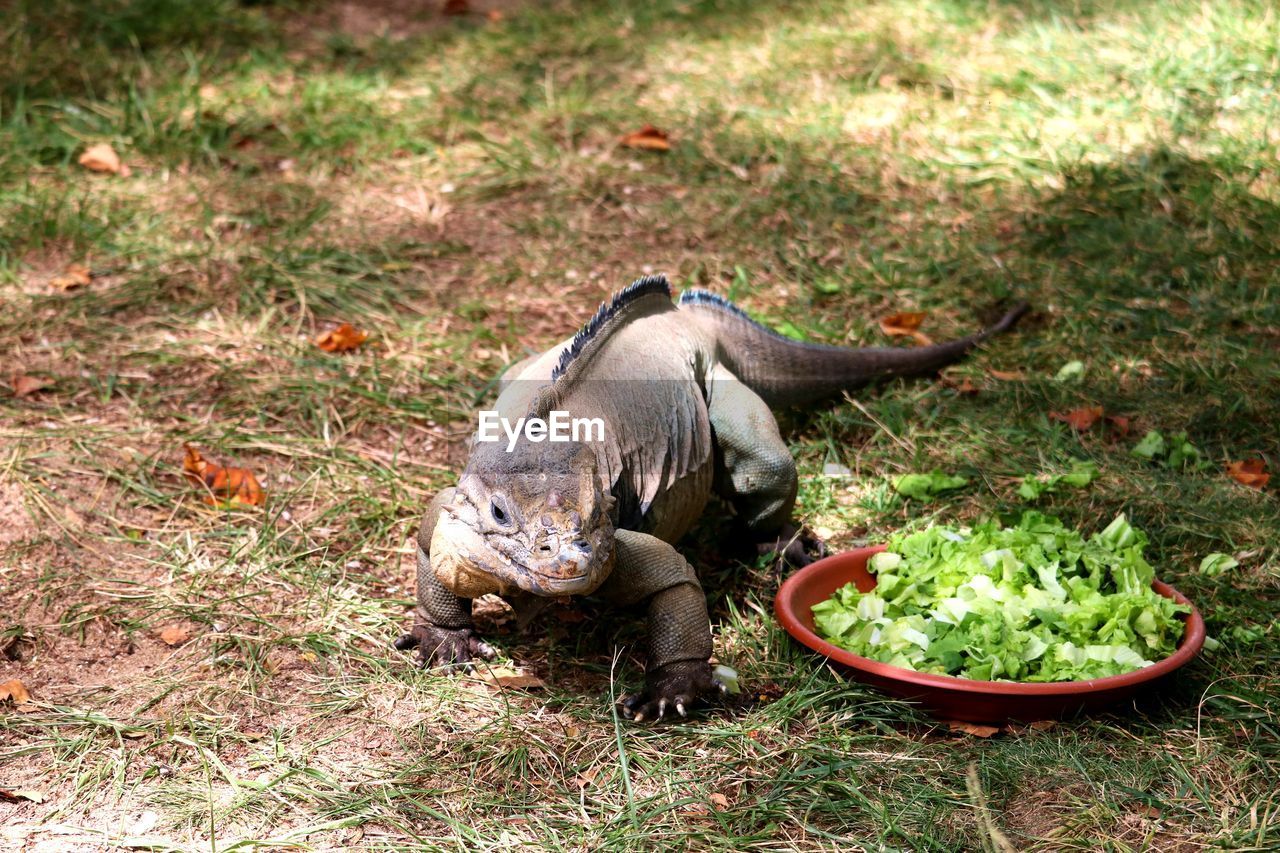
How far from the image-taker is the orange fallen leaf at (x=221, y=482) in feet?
15.8

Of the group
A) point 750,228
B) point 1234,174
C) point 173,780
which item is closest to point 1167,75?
point 1234,174

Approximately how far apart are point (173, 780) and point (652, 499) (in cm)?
164

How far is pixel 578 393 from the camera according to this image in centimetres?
414

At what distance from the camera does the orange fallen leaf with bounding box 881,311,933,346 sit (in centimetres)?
591

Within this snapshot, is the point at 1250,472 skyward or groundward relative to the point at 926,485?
skyward

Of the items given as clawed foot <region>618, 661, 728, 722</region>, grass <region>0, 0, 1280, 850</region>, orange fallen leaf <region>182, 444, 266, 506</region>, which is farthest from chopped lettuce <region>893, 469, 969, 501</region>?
orange fallen leaf <region>182, 444, 266, 506</region>

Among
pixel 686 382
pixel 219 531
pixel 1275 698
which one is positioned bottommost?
pixel 219 531

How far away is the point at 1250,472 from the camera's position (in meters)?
4.86

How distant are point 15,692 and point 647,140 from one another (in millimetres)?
4493

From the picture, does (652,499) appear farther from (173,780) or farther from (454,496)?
(173,780)

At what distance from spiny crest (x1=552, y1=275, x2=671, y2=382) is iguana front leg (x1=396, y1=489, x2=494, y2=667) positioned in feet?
1.89

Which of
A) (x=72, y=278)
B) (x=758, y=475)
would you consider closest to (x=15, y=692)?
(x=758, y=475)

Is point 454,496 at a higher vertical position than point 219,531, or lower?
higher

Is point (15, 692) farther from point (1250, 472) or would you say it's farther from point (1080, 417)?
point (1250, 472)
